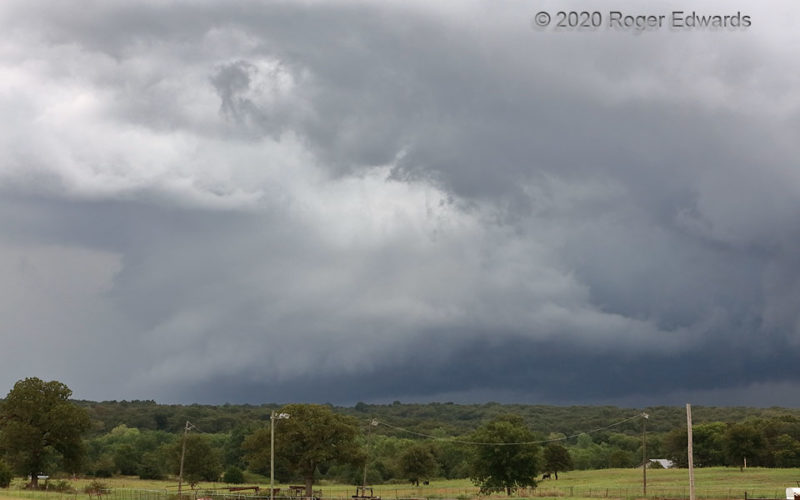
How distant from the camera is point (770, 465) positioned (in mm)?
160250

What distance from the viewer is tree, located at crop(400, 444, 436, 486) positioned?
156 m

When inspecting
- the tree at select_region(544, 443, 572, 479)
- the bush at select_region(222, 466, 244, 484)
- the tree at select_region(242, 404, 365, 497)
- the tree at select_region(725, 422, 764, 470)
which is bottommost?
the bush at select_region(222, 466, 244, 484)

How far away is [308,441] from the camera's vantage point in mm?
100438

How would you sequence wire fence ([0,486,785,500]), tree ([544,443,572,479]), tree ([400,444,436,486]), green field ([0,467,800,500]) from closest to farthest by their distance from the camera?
wire fence ([0,486,785,500]) < green field ([0,467,800,500]) < tree ([400,444,436,486]) < tree ([544,443,572,479])

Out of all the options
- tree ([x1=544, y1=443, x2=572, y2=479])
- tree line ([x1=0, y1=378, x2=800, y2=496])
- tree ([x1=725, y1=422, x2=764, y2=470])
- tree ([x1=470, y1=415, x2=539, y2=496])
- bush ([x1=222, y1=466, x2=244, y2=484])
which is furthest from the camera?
tree ([x1=544, y1=443, x2=572, y2=479])

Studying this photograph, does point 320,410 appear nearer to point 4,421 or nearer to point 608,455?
point 4,421

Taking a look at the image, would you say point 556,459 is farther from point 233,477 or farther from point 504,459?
point 233,477

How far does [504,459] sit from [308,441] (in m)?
29.0

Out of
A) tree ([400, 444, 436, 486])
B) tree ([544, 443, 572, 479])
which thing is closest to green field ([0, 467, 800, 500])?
tree ([544, 443, 572, 479])

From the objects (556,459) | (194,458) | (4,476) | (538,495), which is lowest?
(556,459)

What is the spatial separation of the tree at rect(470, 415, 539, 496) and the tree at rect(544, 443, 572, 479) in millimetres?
45065

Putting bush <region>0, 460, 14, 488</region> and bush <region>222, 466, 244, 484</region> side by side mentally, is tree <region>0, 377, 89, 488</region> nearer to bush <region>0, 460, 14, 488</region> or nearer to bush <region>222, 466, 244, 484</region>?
bush <region>0, 460, 14, 488</region>

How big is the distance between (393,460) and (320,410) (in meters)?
71.4

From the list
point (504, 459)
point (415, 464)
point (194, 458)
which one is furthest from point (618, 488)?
point (194, 458)
